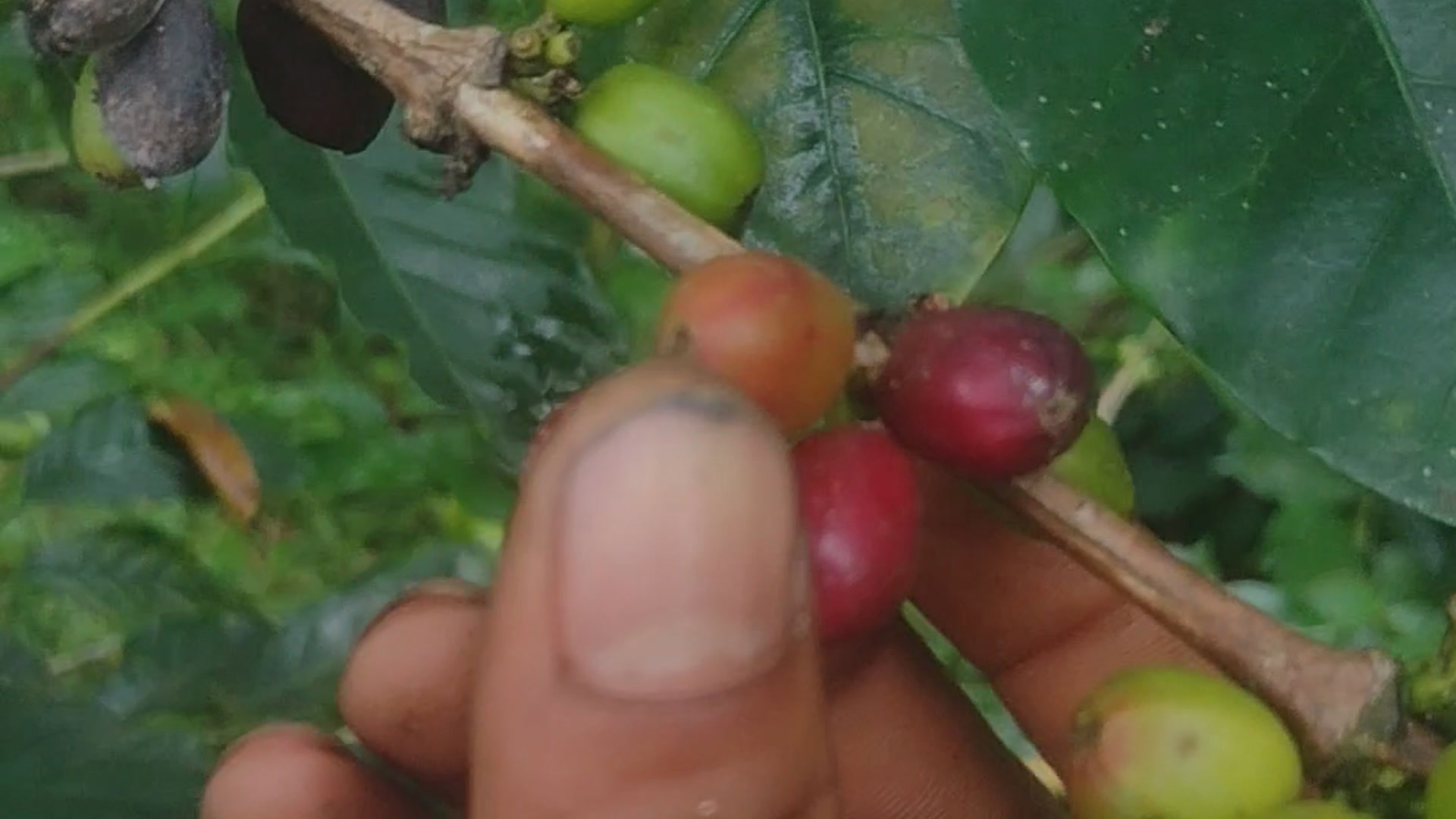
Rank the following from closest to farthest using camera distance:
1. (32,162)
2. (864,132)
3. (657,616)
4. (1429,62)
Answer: (657,616) < (1429,62) < (864,132) < (32,162)

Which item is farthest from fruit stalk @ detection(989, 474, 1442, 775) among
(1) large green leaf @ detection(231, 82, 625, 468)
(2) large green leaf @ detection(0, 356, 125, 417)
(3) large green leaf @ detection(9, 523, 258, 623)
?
(2) large green leaf @ detection(0, 356, 125, 417)

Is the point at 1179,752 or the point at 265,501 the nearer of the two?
the point at 1179,752

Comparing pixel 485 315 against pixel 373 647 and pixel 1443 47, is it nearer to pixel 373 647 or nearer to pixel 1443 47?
pixel 373 647

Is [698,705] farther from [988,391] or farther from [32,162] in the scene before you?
[32,162]

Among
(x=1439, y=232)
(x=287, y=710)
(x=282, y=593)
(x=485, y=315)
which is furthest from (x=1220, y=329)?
(x=282, y=593)

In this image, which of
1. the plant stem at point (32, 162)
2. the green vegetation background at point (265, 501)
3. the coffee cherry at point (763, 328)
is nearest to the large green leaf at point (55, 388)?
the green vegetation background at point (265, 501)

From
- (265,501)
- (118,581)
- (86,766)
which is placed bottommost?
(265,501)

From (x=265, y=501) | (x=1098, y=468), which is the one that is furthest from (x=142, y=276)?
(x=1098, y=468)
